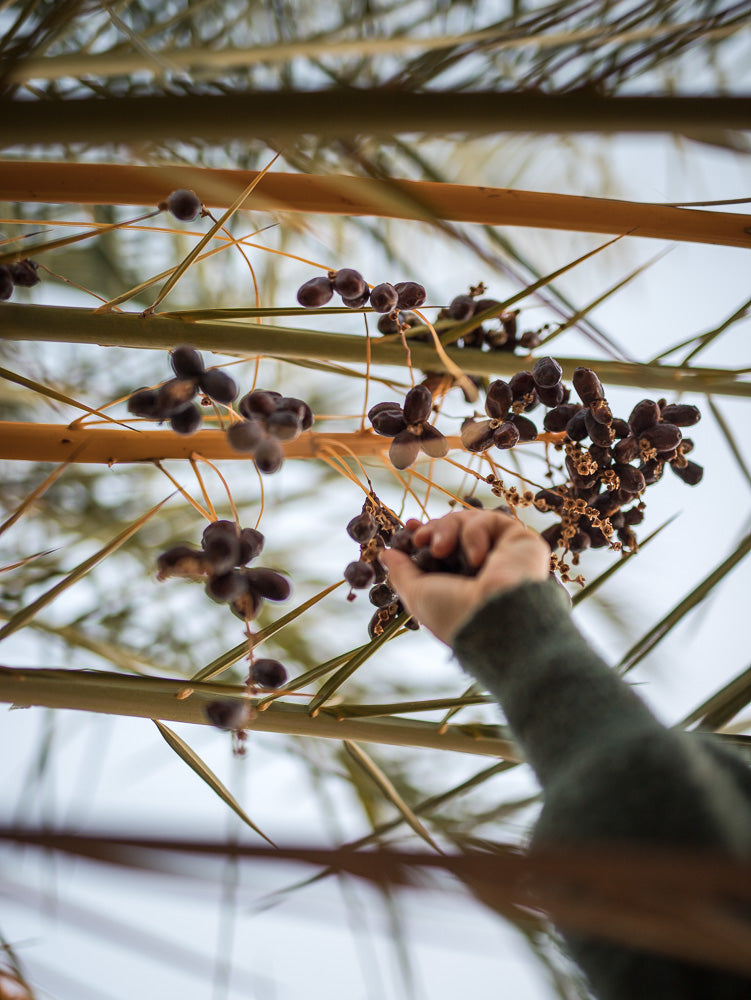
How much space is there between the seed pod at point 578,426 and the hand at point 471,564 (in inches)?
3.7

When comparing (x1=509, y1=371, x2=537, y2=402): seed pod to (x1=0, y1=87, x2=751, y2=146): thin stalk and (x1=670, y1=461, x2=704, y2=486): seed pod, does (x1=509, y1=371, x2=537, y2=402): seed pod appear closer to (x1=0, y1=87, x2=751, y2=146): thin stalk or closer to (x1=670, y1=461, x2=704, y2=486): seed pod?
(x1=670, y1=461, x2=704, y2=486): seed pod

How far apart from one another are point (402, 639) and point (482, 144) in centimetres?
84

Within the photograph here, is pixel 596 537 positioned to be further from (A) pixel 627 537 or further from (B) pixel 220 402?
(B) pixel 220 402

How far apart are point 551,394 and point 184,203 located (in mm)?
303

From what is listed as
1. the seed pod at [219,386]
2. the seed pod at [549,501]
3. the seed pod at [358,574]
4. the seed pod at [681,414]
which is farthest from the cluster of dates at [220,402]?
the seed pod at [681,414]

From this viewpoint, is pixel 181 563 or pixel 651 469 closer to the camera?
pixel 181 563

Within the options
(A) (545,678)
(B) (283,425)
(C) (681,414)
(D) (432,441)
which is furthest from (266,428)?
(C) (681,414)

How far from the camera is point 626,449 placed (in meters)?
0.56

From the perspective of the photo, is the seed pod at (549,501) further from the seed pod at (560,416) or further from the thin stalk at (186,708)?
the thin stalk at (186,708)

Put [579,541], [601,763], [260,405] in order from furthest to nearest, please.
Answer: [579,541]
[260,405]
[601,763]

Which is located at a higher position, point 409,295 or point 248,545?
point 409,295

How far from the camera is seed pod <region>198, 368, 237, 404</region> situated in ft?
1.58

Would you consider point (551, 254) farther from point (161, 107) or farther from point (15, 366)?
point (161, 107)

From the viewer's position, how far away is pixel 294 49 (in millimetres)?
721
